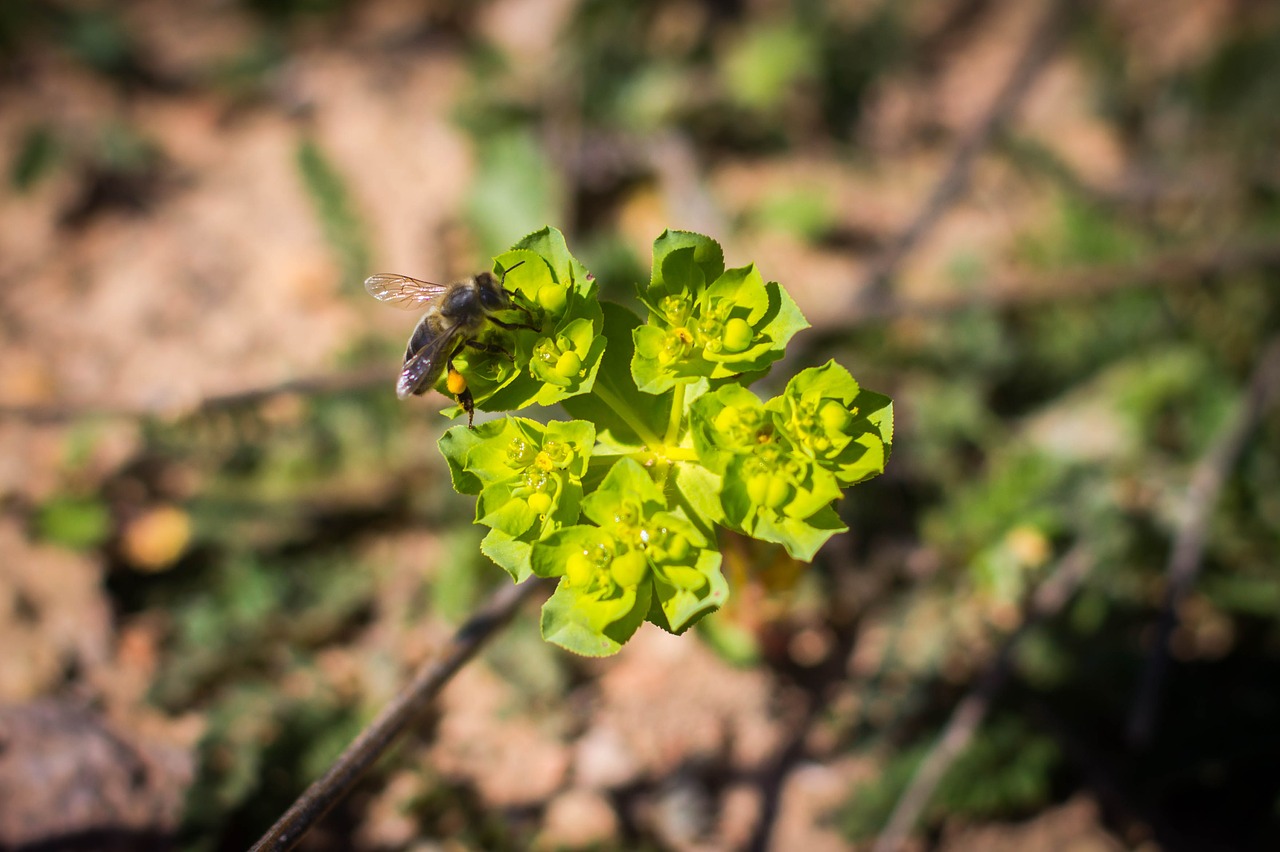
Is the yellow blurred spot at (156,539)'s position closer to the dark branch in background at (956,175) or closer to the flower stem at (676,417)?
the flower stem at (676,417)

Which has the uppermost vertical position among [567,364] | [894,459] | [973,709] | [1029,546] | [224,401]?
[224,401]

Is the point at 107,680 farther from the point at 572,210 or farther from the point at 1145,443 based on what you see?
the point at 1145,443

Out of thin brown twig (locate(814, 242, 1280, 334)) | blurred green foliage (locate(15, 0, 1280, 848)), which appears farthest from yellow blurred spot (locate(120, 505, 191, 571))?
thin brown twig (locate(814, 242, 1280, 334))

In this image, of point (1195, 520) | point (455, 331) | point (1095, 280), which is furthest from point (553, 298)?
point (1095, 280)

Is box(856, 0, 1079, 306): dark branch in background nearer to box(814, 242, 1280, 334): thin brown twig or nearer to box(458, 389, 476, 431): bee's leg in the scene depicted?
box(814, 242, 1280, 334): thin brown twig

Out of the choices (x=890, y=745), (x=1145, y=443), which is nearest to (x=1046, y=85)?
(x=1145, y=443)

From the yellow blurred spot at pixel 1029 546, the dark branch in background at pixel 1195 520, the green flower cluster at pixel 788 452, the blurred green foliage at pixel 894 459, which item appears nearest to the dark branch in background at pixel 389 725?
the green flower cluster at pixel 788 452

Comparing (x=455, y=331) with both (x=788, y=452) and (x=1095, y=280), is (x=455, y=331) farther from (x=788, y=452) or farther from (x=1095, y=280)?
(x=1095, y=280)
